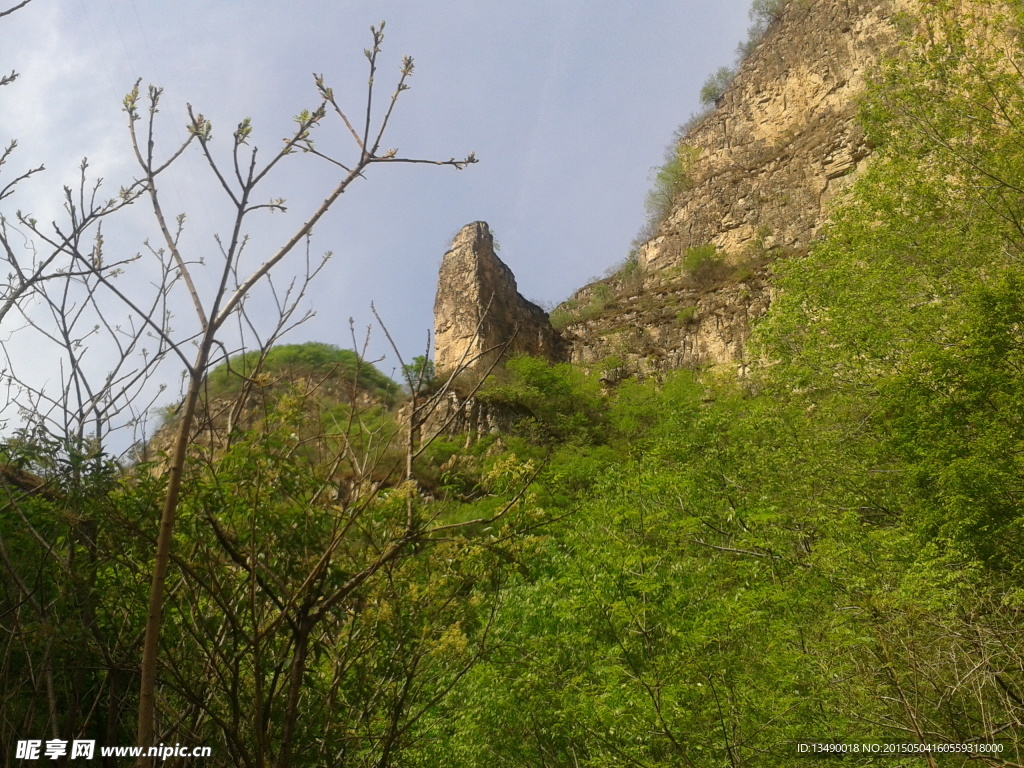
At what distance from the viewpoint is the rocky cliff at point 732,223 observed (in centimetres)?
2473

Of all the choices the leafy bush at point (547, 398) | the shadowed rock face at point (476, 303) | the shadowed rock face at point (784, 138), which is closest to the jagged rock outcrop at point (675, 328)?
the shadowed rock face at point (476, 303)

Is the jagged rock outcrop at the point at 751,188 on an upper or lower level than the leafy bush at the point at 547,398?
upper

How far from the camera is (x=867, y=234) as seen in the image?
1148 cm

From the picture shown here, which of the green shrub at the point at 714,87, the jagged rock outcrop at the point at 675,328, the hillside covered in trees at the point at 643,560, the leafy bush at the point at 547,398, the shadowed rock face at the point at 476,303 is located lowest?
the hillside covered in trees at the point at 643,560

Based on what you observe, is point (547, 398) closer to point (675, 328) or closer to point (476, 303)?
point (476, 303)

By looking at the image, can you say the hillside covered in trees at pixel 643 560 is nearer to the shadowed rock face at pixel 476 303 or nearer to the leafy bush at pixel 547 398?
the leafy bush at pixel 547 398

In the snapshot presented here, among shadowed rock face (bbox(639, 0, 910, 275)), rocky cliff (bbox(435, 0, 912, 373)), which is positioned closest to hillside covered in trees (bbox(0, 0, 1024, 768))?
rocky cliff (bbox(435, 0, 912, 373))

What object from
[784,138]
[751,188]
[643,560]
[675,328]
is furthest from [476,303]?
[643,560]

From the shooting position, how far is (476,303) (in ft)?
85.0

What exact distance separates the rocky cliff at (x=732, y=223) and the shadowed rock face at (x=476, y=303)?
0.16 feet

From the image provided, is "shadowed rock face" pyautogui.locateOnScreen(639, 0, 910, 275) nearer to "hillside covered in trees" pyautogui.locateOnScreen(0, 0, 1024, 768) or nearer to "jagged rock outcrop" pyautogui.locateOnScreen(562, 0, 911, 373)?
"jagged rock outcrop" pyautogui.locateOnScreen(562, 0, 911, 373)

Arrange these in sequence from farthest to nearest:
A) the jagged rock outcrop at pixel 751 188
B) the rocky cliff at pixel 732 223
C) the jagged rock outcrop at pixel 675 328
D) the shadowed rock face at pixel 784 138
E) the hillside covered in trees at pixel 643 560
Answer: the shadowed rock face at pixel 784 138 < the rocky cliff at pixel 732 223 < the jagged rock outcrop at pixel 751 188 < the jagged rock outcrop at pixel 675 328 < the hillside covered in trees at pixel 643 560

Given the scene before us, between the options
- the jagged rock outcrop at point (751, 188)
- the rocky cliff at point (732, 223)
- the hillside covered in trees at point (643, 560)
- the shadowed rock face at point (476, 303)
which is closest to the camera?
the hillside covered in trees at point (643, 560)

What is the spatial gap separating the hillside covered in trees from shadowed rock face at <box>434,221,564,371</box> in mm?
12140
